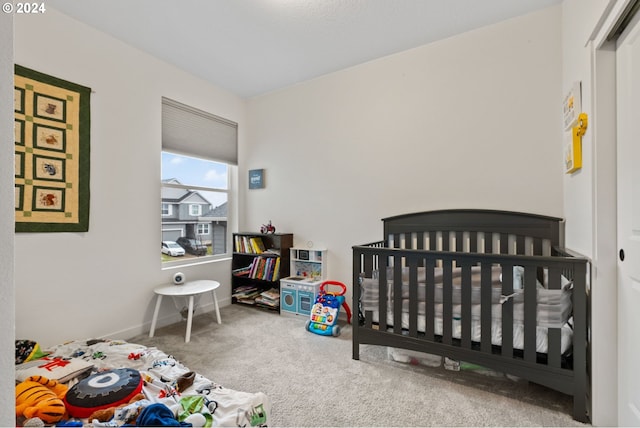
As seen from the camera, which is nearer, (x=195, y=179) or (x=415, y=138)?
(x=415, y=138)

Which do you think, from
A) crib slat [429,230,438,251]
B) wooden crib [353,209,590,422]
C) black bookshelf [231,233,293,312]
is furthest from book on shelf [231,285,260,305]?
crib slat [429,230,438,251]

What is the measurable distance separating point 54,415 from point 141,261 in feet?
5.36

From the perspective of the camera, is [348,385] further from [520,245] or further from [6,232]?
[6,232]

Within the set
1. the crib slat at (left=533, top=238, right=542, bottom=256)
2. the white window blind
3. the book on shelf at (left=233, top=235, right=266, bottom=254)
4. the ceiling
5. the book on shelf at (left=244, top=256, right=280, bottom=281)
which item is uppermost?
the ceiling

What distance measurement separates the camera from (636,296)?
126 centimetres

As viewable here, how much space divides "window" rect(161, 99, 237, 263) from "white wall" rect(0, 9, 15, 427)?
2.61m

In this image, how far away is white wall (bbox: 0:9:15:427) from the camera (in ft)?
1.47

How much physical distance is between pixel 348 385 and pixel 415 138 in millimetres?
2051

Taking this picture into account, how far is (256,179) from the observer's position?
3533mm

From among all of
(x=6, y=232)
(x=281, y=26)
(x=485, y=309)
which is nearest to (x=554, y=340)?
(x=485, y=309)

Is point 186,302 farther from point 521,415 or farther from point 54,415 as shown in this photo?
point 521,415

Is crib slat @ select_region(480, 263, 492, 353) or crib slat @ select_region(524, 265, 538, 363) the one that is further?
crib slat @ select_region(480, 263, 492, 353)

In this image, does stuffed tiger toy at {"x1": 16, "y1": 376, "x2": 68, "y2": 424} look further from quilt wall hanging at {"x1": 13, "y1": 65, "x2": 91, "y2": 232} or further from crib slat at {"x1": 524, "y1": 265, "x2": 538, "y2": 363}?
crib slat at {"x1": 524, "y1": 265, "x2": 538, "y2": 363}

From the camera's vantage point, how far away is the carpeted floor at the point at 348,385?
1487mm
